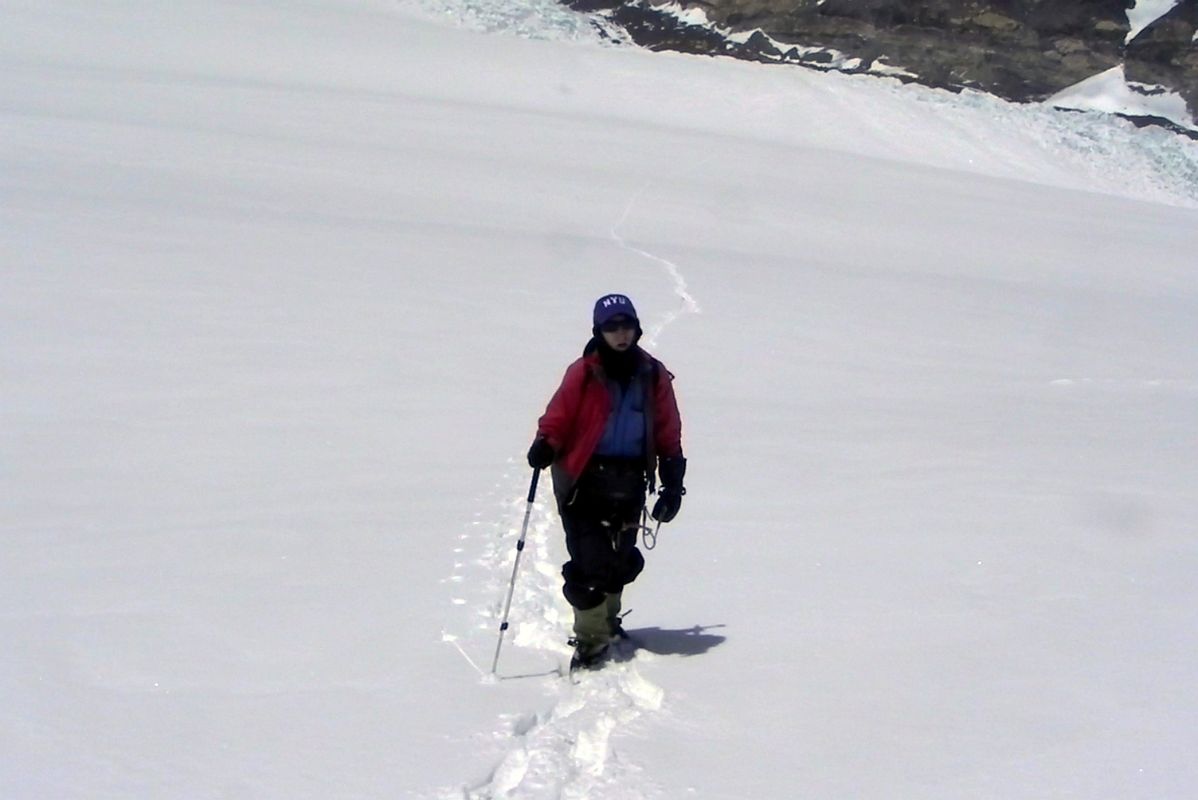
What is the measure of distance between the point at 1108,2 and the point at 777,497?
33602mm

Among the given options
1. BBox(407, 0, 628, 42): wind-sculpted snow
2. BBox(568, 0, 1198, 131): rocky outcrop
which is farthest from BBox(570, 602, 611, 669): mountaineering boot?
BBox(568, 0, 1198, 131): rocky outcrop

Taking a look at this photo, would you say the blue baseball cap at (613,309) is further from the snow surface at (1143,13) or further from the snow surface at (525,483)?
the snow surface at (1143,13)

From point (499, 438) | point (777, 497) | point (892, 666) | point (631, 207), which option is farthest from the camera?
point (631, 207)

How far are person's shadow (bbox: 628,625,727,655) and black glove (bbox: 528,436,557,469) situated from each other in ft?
2.84

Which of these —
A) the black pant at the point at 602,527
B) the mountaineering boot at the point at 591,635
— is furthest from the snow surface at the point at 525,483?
the black pant at the point at 602,527

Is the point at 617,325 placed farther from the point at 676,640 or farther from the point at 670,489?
the point at 676,640

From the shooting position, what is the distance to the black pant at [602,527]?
464 cm

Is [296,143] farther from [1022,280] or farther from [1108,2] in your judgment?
[1108,2]

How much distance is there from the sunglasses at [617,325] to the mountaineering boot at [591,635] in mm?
1038

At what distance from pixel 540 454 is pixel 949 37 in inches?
1331

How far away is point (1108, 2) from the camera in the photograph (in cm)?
3569

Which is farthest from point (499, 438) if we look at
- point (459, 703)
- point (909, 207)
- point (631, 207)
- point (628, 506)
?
point (909, 207)

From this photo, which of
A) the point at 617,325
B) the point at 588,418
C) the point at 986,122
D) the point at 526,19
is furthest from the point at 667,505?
the point at 526,19

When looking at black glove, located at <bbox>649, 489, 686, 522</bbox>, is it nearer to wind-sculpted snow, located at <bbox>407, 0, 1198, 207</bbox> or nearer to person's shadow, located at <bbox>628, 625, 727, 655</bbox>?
person's shadow, located at <bbox>628, 625, 727, 655</bbox>
